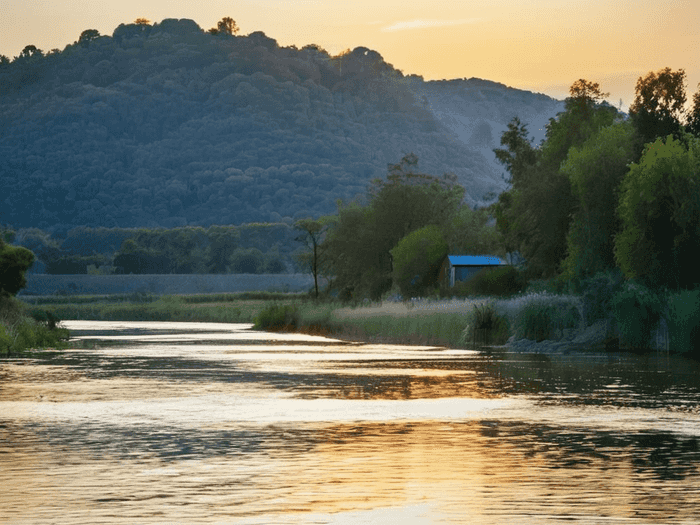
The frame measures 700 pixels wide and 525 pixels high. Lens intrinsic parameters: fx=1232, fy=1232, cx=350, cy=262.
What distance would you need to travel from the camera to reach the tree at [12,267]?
61062 mm

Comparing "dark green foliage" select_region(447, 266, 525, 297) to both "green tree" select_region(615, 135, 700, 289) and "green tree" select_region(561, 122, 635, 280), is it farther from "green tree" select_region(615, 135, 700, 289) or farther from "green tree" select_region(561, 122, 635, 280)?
"green tree" select_region(615, 135, 700, 289)

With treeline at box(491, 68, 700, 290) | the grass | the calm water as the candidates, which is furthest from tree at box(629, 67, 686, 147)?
the grass

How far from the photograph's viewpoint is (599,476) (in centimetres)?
1558

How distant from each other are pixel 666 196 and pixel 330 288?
6078 centimetres

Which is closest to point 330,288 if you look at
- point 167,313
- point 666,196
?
point 167,313

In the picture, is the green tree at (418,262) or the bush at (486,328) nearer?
the bush at (486,328)

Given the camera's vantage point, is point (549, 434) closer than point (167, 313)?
Yes

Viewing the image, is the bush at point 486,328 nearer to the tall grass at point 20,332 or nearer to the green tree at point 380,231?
the tall grass at point 20,332

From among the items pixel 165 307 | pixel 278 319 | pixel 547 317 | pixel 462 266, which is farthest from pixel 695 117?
pixel 165 307

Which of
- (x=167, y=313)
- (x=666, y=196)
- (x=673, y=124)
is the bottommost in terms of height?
(x=167, y=313)

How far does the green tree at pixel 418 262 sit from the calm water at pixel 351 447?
5474 cm

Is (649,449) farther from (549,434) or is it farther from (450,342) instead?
(450,342)

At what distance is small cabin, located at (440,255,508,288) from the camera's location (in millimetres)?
86688

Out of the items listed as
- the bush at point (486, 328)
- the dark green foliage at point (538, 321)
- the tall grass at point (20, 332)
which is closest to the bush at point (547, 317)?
the dark green foliage at point (538, 321)
